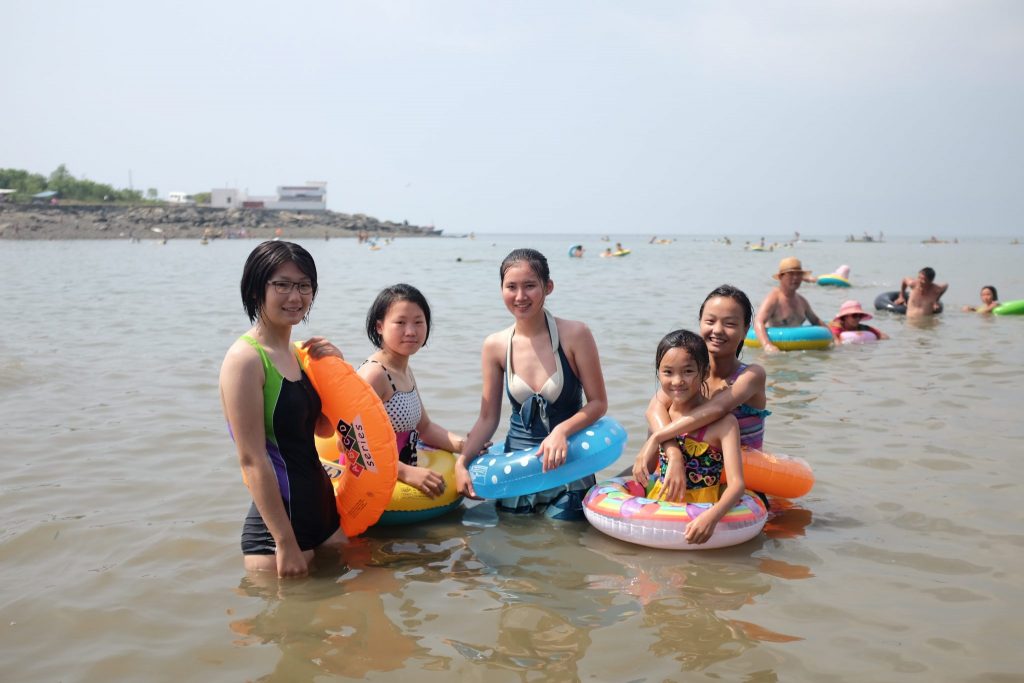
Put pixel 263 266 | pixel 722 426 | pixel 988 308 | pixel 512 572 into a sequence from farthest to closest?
A: 1. pixel 988 308
2. pixel 722 426
3. pixel 512 572
4. pixel 263 266

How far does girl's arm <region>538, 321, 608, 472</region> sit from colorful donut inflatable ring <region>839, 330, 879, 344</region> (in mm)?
7451

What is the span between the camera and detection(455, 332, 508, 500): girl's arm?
4355 millimetres

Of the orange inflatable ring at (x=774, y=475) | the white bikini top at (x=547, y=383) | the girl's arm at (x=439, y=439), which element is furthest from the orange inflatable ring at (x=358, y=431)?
the orange inflatable ring at (x=774, y=475)

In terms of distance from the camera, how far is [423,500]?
4.29m

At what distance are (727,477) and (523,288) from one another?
142cm

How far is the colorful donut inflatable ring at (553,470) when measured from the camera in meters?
4.11

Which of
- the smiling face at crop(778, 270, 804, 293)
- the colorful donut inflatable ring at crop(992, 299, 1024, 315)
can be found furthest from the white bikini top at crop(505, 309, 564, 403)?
the colorful donut inflatable ring at crop(992, 299, 1024, 315)

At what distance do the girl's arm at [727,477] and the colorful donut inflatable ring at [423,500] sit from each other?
1303mm

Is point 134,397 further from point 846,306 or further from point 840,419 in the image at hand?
point 846,306

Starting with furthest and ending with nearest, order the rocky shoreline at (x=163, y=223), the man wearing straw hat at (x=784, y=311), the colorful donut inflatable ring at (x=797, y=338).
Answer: the rocky shoreline at (x=163, y=223) → the man wearing straw hat at (x=784, y=311) → the colorful donut inflatable ring at (x=797, y=338)

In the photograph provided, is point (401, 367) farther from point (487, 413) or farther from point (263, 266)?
point (263, 266)

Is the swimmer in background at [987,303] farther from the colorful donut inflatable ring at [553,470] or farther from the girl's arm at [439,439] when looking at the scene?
the girl's arm at [439,439]

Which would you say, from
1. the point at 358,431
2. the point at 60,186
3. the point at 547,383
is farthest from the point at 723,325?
the point at 60,186

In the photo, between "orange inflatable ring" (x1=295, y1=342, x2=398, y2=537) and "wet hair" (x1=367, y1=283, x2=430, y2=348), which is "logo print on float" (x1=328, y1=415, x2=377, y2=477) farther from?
"wet hair" (x1=367, y1=283, x2=430, y2=348)
